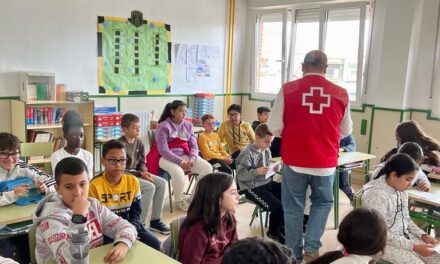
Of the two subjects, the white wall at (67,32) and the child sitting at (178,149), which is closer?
the child sitting at (178,149)

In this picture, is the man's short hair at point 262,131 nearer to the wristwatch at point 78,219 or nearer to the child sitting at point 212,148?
the child sitting at point 212,148

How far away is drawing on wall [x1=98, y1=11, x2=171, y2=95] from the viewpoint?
17.8 ft

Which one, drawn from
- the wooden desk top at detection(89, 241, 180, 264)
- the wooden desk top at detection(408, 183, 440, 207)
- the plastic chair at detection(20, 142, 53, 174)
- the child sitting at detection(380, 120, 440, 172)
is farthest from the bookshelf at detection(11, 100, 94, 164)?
the wooden desk top at detection(408, 183, 440, 207)

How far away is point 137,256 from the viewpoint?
1.67m

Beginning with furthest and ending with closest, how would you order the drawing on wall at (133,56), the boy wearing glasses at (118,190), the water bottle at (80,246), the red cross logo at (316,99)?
the drawing on wall at (133,56)
the red cross logo at (316,99)
the boy wearing glasses at (118,190)
the water bottle at (80,246)

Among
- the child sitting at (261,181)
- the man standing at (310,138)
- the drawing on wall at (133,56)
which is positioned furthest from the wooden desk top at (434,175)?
the drawing on wall at (133,56)

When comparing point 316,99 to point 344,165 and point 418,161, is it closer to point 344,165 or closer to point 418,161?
point 418,161

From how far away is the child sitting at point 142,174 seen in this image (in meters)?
3.55

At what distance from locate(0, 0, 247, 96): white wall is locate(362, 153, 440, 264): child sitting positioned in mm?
4012

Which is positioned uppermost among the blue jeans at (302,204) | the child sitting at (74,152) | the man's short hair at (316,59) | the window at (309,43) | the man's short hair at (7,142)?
the window at (309,43)

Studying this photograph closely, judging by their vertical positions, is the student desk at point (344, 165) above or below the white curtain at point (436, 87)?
below

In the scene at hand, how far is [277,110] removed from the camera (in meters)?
2.98

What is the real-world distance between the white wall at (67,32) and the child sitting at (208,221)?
372 centimetres

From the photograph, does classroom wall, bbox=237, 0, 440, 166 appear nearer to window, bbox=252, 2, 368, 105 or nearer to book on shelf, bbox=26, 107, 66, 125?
window, bbox=252, 2, 368, 105
